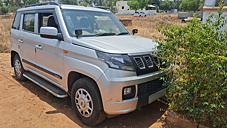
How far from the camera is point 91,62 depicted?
294cm

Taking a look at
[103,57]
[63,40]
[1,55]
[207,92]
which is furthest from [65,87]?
[1,55]

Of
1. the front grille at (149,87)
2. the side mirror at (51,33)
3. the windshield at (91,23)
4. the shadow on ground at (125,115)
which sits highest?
the windshield at (91,23)

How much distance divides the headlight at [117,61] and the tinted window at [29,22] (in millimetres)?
2572

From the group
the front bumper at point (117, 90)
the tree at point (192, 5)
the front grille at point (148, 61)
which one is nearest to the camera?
the front bumper at point (117, 90)

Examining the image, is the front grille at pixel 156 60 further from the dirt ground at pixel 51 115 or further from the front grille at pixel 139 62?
the dirt ground at pixel 51 115

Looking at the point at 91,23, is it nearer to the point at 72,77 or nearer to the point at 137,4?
the point at 72,77

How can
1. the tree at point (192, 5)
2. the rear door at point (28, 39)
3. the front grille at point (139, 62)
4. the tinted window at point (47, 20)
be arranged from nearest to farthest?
the front grille at point (139, 62) → the tinted window at point (47, 20) → the rear door at point (28, 39) → the tree at point (192, 5)

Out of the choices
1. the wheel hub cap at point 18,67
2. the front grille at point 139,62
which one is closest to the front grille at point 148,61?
the front grille at point 139,62

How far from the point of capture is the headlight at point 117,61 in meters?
2.74

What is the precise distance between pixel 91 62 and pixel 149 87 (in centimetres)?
100

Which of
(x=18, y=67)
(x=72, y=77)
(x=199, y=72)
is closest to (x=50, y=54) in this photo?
(x=72, y=77)

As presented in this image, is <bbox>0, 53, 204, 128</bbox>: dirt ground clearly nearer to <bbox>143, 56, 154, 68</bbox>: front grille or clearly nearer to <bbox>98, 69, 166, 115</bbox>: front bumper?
<bbox>98, 69, 166, 115</bbox>: front bumper

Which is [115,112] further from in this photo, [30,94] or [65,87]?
[30,94]

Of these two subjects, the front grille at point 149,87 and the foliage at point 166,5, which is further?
the foliage at point 166,5
